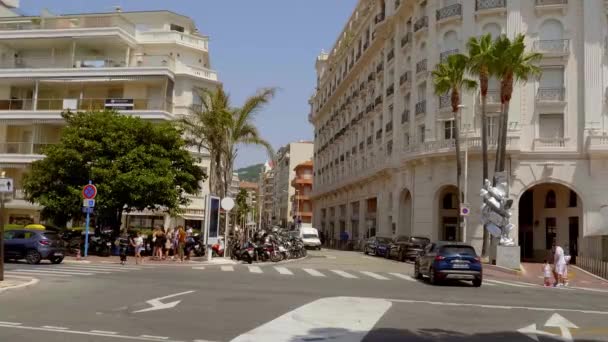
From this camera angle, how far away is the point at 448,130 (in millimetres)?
40625

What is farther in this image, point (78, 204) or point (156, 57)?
point (156, 57)

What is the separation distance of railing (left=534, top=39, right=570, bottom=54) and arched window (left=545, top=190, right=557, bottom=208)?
9782 mm

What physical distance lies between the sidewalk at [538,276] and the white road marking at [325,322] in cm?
1391

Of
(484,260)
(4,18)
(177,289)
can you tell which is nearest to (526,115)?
(484,260)

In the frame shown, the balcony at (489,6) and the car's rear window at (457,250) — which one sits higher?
the balcony at (489,6)

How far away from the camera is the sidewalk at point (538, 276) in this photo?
80.8 ft

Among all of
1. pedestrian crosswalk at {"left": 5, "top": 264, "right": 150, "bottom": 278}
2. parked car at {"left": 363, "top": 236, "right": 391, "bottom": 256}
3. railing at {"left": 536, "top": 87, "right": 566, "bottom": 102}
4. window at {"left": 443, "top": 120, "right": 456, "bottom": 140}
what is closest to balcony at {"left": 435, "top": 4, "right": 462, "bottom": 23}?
window at {"left": 443, "top": 120, "right": 456, "bottom": 140}

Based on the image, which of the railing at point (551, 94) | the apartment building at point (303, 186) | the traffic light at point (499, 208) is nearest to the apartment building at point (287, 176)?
the apartment building at point (303, 186)

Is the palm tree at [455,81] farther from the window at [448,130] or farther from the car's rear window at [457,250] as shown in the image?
the car's rear window at [457,250]

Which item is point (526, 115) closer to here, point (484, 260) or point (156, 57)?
point (484, 260)

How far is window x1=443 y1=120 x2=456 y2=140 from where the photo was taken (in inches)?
1583

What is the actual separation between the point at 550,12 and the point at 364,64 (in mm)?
25182

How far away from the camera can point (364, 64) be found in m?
61.6

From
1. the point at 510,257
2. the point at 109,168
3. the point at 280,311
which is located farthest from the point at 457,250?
the point at 109,168
